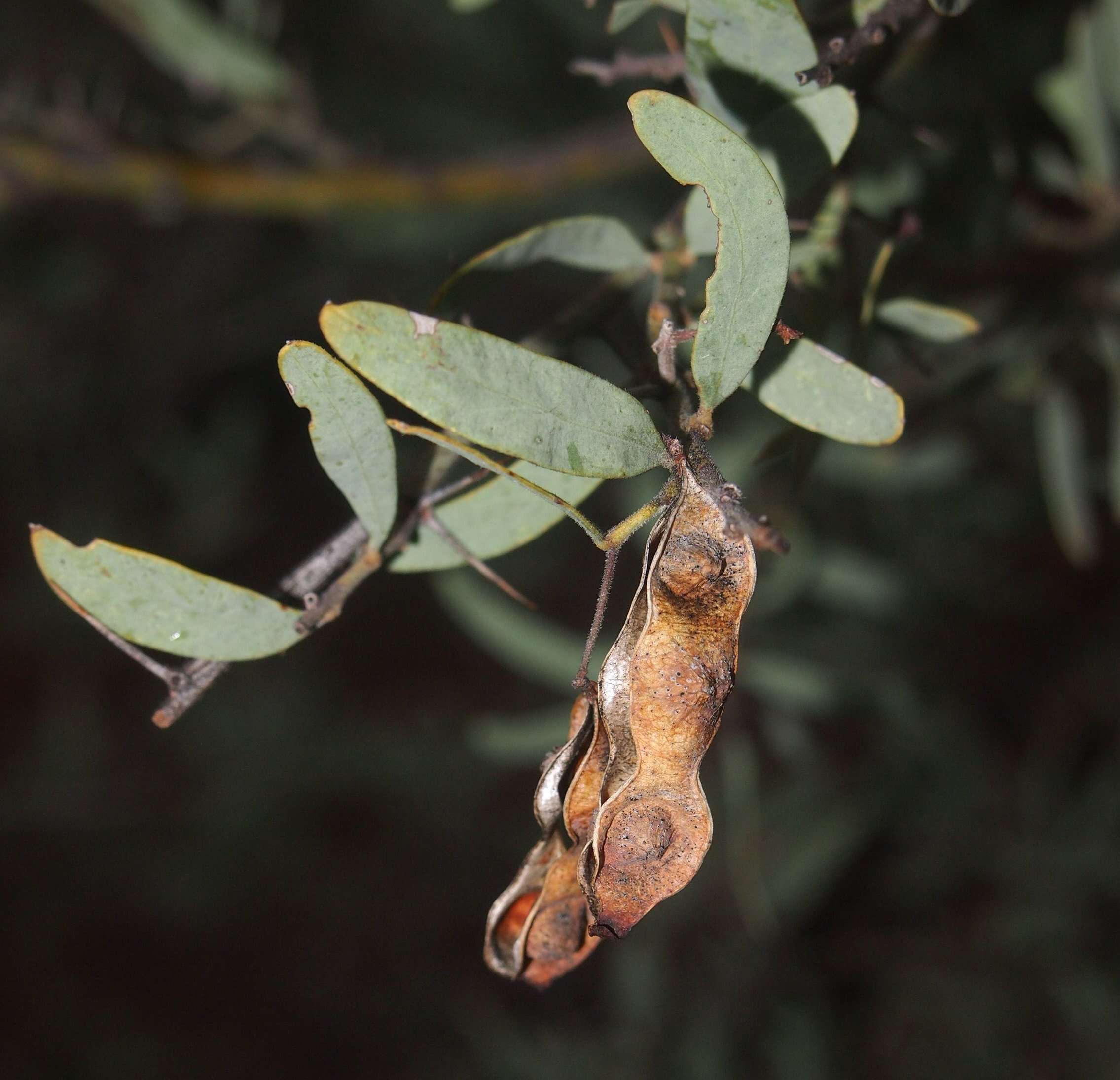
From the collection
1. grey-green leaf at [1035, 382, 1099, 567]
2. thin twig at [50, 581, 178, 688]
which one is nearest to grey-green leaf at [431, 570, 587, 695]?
grey-green leaf at [1035, 382, 1099, 567]

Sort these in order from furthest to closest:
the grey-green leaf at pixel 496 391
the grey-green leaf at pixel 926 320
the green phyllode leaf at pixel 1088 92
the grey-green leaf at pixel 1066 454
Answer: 1. the grey-green leaf at pixel 1066 454
2. the green phyllode leaf at pixel 1088 92
3. the grey-green leaf at pixel 926 320
4. the grey-green leaf at pixel 496 391

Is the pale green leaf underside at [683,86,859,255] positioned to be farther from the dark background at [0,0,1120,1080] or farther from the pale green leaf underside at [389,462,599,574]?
the pale green leaf underside at [389,462,599,574]

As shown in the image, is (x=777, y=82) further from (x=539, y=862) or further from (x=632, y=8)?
(x=539, y=862)

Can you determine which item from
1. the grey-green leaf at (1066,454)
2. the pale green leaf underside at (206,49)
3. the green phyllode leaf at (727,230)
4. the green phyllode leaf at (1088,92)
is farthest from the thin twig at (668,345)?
the pale green leaf underside at (206,49)

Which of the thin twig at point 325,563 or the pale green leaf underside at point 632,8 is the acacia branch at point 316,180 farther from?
the thin twig at point 325,563

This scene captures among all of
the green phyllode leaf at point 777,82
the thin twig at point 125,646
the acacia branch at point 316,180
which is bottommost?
the acacia branch at point 316,180

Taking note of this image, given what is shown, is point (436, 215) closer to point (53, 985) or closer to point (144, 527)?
point (144, 527)

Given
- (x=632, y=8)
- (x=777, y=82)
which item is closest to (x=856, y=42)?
(x=777, y=82)
